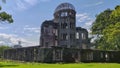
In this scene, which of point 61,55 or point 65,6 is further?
point 65,6

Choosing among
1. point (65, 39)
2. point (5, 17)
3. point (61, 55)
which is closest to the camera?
point (5, 17)

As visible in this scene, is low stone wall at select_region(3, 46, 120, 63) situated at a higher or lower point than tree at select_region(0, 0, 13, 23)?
lower

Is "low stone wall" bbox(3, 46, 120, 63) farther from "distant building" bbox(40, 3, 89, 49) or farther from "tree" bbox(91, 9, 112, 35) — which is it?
"tree" bbox(91, 9, 112, 35)

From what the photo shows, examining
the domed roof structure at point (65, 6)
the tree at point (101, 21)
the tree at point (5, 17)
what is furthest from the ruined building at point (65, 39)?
the tree at point (5, 17)

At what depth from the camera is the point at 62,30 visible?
6234cm

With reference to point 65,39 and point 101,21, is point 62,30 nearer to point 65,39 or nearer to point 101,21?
point 65,39

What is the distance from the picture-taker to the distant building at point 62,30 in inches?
2386

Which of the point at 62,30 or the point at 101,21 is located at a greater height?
the point at 101,21

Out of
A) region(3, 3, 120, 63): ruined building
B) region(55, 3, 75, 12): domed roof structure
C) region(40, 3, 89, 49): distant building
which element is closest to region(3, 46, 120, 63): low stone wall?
region(3, 3, 120, 63): ruined building

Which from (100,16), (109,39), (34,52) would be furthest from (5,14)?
(100,16)

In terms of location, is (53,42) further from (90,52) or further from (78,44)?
(90,52)


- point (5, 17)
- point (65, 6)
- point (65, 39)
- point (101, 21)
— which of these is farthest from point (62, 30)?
point (5, 17)

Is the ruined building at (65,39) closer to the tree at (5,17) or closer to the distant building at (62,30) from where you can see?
the distant building at (62,30)

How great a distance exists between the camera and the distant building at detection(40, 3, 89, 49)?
60594 millimetres
